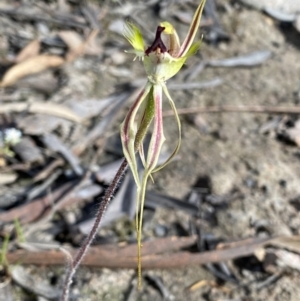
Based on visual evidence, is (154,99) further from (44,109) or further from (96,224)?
(44,109)

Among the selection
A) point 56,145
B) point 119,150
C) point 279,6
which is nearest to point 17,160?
point 56,145

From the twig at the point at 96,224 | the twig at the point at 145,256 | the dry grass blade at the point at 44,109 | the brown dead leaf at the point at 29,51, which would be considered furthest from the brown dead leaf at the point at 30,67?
the twig at the point at 96,224

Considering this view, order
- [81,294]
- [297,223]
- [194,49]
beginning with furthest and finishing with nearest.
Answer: [297,223] → [81,294] → [194,49]

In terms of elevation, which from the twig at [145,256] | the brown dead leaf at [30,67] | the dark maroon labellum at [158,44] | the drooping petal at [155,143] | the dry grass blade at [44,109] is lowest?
the twig at [145,256]

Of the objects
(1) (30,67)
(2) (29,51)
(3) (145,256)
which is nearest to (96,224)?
(3) (145,256)

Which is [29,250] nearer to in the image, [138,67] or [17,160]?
[17,160]

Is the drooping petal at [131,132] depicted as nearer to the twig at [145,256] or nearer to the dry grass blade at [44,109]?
the twig at [145,256]
